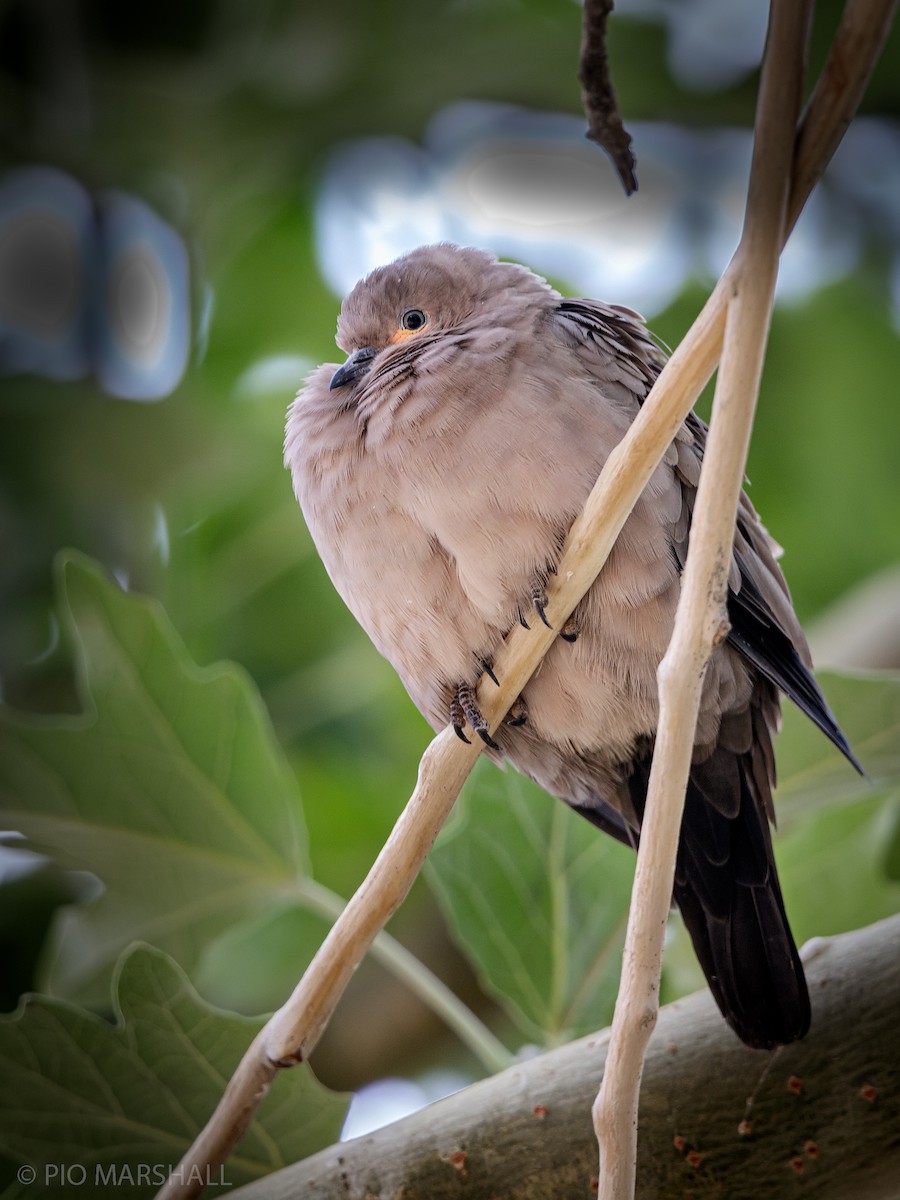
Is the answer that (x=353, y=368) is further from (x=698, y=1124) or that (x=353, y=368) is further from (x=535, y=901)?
(x=698, y=1124)

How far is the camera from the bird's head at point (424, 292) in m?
1.62

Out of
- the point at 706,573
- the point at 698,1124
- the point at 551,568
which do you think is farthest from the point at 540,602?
the point at 698,1124

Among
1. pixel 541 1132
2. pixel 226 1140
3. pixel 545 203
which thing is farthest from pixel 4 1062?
pixel 545 203

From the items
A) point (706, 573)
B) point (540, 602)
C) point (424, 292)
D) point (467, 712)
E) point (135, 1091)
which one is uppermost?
point (424, 292)

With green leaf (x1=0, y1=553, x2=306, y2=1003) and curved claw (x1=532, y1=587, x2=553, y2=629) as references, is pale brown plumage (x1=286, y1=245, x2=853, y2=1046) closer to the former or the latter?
curved claw (x1=532, y1=587, x2=553, y2=629)

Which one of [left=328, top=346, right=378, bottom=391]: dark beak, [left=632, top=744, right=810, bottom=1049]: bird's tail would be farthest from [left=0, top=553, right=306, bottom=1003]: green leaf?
[left=632, top=744, right=810, bottom=1049]: bird's tail

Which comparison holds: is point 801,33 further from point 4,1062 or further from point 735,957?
point 4,1062

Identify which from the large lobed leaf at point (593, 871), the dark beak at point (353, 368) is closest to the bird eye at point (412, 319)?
the dark beak at point (353, 368)

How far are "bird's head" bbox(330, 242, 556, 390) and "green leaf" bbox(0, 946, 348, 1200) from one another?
86 centimetres

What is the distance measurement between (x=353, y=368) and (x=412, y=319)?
18 centimetres

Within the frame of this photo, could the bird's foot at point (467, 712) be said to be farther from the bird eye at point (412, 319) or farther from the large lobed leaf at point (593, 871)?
the bird eye at point (412, 319)

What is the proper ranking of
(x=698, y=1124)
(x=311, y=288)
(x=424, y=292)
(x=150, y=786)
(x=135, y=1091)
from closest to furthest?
(x=698, y=1124), (x=135, y=1091), (x=150, y=786), (x=424, y=292), (x=311, y=288)

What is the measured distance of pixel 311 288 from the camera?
2139 mm

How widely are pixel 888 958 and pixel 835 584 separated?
111 cm
